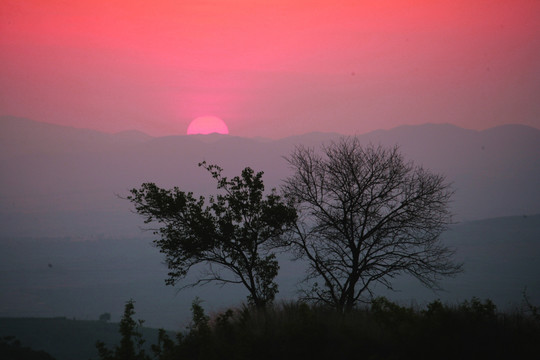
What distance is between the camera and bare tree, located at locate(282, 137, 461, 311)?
2464cm

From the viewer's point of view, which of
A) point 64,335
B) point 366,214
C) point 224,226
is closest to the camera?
point 224,226

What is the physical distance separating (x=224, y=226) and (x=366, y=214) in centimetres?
657

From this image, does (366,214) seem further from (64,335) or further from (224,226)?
(64,335)

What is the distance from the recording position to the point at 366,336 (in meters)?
15.0

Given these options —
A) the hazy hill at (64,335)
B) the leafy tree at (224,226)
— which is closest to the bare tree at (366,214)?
the leafy tree at (224,226)

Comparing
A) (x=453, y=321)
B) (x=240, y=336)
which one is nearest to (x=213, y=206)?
(x=240, y=336)

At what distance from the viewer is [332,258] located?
2620cm

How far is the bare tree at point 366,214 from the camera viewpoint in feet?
80.8

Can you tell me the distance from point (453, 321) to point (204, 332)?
738 cm

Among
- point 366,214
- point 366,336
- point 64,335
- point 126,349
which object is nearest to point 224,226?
point 366,214

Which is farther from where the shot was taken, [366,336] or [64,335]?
[64,335]

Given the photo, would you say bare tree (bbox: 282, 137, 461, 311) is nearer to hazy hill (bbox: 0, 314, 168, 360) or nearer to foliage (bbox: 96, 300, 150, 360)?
foliage (bbox: 96, 300, 150, 360)

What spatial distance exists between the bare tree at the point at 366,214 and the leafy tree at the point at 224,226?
1751mm

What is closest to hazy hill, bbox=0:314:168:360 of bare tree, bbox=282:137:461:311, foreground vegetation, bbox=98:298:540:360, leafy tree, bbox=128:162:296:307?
leafy tree, bbox=128:162:296:307
